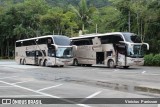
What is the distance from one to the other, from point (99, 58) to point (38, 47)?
7486 mm

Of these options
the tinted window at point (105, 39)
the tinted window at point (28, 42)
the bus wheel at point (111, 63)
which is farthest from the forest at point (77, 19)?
the tinted window at point (28, 42)

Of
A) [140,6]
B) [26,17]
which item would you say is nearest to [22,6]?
[26,17]

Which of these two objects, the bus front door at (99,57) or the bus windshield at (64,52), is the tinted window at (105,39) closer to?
the bus front door at (99,57)

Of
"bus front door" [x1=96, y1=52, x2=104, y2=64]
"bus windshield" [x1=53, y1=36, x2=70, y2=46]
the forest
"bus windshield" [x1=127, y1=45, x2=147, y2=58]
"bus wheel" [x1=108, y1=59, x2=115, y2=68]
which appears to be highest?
the forest

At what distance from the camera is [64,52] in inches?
1538

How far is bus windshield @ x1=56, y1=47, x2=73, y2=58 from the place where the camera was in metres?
38.8

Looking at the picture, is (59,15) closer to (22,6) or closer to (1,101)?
(22,6)

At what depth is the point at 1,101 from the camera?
41.1 ft

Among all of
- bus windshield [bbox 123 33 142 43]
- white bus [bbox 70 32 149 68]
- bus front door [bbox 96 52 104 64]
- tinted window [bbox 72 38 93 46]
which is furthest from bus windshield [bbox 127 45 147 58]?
tinted window [bbox 72 38 93 46]

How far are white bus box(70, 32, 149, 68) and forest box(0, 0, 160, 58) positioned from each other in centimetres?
1086

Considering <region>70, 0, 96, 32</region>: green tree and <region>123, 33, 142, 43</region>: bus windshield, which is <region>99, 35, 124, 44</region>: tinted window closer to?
<region>123, 33, 142, 43</region>: bus windshield

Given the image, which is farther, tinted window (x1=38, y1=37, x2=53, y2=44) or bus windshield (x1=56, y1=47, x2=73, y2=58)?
tinted window (x1=38, y1=37, x2=53, y2=44)

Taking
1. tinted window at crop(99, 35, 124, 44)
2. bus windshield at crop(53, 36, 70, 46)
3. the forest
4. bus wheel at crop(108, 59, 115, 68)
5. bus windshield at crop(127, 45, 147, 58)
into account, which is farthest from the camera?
the forest

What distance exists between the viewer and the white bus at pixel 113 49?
35625 mm
